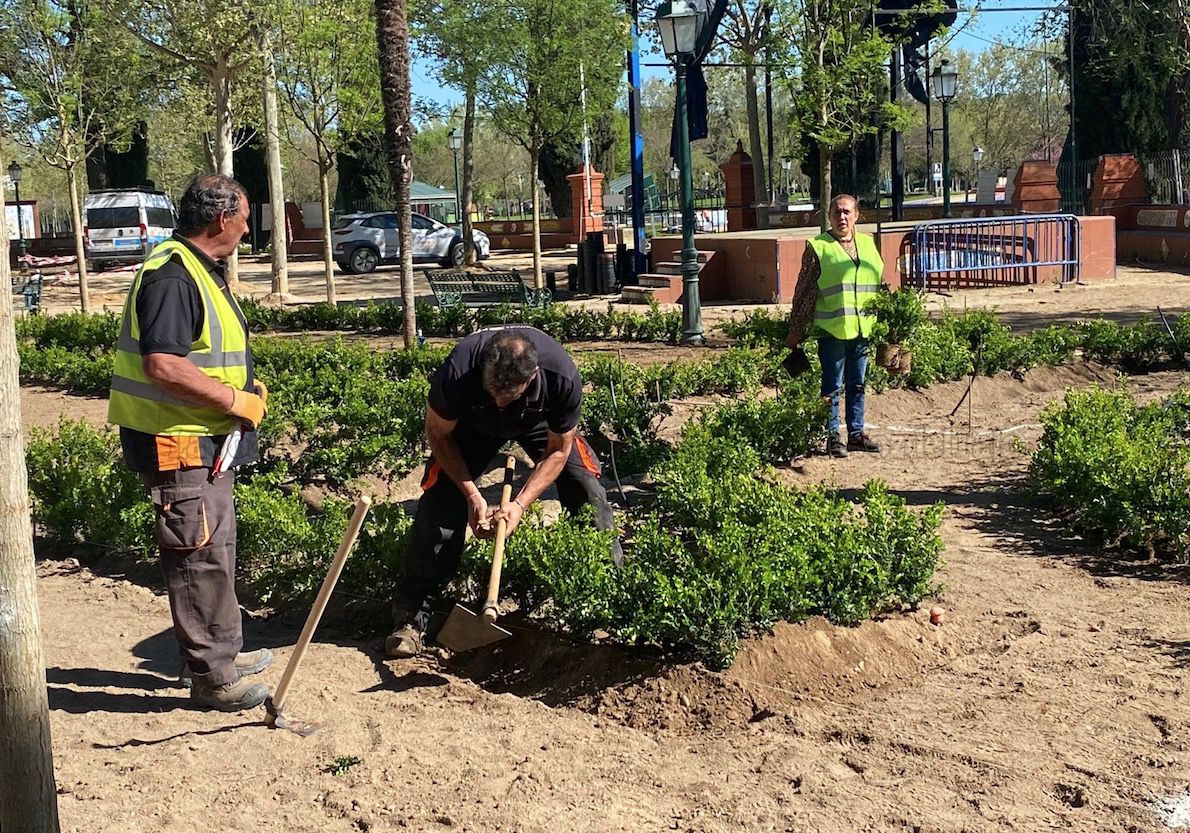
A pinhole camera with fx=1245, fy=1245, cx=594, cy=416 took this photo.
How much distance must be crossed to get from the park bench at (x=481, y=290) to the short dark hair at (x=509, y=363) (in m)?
11.6

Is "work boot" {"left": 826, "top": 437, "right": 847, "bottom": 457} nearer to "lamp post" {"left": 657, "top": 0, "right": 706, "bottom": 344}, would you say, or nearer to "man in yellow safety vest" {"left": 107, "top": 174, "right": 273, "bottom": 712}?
"man in yellow safety vest" {"left": 107, "top": 174, "right": 273, "bottom": 712}

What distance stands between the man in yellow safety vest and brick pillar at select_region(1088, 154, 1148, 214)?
2292cm

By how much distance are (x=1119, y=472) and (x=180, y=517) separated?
4.31 metres

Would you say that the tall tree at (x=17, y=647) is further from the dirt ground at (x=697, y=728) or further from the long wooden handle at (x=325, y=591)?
the long wooden handle at (x=325, y=591)

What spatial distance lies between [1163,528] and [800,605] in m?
2.12

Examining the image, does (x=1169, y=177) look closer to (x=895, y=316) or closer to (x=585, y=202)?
(x=585, y=202)

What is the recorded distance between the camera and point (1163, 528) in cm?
571

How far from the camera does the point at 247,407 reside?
4.32 m

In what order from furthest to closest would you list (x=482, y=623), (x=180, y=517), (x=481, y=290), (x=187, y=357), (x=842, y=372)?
(x=481, y=290), (x=842, y=372), (x=482, y=623), (x=180, y=517), (x=187, y=357)

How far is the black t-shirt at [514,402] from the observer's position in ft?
15.5

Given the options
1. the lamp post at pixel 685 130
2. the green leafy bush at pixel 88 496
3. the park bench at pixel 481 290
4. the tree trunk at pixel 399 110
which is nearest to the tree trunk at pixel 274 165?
the park bench at pixel 481 290

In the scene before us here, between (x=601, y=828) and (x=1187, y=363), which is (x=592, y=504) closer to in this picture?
(x=601, y=828)

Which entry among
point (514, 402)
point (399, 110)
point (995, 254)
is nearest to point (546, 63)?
point (995, 254)

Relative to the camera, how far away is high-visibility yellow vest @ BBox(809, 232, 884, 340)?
26.2 feet
